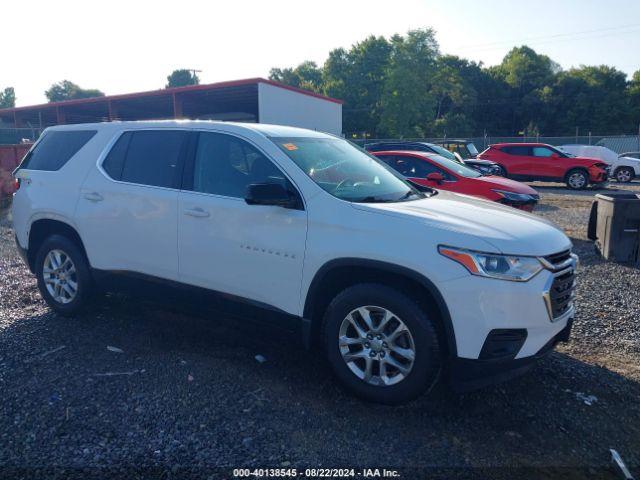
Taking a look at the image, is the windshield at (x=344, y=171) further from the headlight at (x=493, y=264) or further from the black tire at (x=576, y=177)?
the black tire at (x=576, y=177)

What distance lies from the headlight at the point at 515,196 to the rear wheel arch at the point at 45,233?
6.80m

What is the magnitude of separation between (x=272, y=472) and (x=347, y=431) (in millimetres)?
582

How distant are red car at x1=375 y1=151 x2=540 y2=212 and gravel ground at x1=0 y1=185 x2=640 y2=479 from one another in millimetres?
4304

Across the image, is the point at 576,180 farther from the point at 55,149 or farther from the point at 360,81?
the point at 360,81

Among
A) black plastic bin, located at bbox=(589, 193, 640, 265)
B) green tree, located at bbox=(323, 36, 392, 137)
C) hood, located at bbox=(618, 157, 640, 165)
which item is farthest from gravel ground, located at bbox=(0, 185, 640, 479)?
green tree, located at bbox=(323, 36, 392, 137)

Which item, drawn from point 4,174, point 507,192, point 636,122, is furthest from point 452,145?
point 636,122

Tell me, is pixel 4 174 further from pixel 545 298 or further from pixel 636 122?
pixel 636 122

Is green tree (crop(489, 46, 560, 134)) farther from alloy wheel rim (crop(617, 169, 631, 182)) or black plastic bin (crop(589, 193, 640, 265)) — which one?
black plastic bin (crop(589, 193, 640, 265))

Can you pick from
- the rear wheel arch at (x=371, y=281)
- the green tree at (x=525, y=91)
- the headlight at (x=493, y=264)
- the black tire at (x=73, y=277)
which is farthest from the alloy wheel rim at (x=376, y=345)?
the green tree at (x=525, y=91)

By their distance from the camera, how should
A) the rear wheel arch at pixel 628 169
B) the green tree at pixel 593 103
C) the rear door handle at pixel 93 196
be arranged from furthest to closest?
the green tree at pixel 593 103
the rear wheel arch at pixel 628 169
the rear door handle at pixel 93 196

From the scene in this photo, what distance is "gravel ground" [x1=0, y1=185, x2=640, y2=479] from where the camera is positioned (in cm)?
283

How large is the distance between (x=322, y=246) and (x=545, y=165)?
18420mm

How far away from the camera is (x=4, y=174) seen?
12.8 m

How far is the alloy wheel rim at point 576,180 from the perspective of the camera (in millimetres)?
18859
